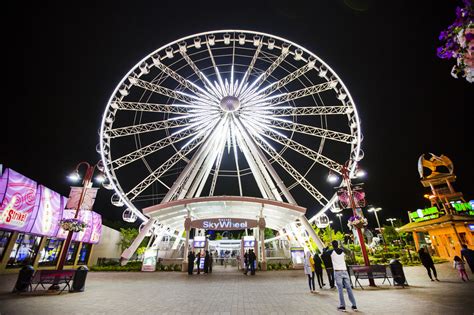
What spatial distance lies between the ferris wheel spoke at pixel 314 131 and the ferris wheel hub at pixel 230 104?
3.89 m

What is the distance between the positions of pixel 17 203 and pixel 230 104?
63.9 ft

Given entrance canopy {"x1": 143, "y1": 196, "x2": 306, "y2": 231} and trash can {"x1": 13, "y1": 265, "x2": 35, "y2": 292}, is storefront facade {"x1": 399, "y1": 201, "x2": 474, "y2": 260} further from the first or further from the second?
trash can {"x1": 13, "y1": 265, "x2": 35, "y2": 292}

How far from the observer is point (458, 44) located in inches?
170

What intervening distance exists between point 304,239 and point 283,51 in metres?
21.1

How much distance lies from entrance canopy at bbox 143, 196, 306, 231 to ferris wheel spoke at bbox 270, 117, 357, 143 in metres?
7.70

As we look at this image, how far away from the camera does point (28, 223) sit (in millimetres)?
20031

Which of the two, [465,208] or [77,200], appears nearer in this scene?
[77,200]

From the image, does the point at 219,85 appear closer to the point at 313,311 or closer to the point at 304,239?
the point at 304,239

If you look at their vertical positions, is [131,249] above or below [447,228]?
below

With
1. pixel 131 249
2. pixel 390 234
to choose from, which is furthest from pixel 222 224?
pixel 390 234

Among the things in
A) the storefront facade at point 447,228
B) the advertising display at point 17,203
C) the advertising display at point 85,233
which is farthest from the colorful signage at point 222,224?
the storefront facade at point 447,228

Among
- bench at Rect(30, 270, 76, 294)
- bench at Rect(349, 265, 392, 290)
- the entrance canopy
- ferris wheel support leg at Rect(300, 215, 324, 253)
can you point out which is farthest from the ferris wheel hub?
bench at Rect(30, 270, 76, 294)

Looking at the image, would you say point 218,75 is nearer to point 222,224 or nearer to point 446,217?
point 222,224

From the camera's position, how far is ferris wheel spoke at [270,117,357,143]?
24181 millimetres
